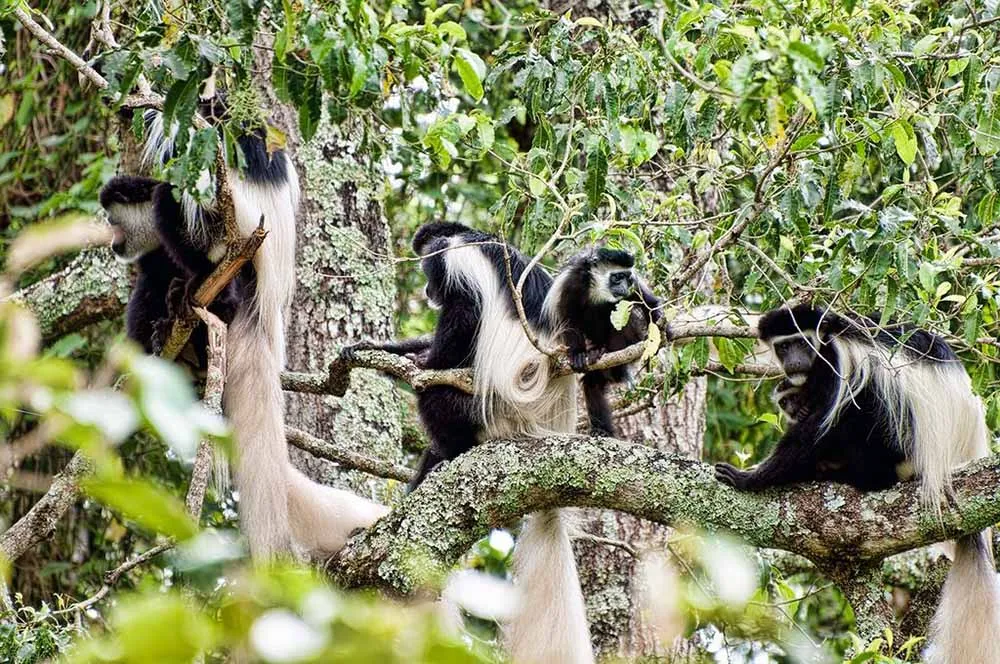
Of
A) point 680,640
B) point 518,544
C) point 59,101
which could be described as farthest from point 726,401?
point 59,101

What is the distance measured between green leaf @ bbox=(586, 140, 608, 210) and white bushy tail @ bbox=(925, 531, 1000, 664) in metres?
1.40

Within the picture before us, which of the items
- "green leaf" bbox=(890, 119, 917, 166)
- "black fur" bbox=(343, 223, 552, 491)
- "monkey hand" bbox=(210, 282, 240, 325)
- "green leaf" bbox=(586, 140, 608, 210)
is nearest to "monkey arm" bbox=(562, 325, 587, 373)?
"black fur" bbox=(343, 223, 552, 491)

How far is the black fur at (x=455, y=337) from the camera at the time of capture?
12.0ft

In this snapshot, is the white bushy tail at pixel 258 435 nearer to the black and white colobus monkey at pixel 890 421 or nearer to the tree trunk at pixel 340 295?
the tree trunk at pixel 340 295

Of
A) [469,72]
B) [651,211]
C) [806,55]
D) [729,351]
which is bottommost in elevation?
[729,351]

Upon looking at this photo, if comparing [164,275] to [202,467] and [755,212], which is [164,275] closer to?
[202,467]

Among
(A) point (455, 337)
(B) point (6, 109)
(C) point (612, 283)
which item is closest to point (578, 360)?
(C) point (612, 283)

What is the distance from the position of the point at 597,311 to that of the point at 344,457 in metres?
0.98

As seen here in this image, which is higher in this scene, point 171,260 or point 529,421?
point 171,260

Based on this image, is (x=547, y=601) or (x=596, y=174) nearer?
(x=596, y=174)

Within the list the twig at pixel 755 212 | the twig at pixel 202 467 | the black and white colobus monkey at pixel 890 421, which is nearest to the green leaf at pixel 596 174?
the twig at pixel 755 212

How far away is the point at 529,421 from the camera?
3686 mm

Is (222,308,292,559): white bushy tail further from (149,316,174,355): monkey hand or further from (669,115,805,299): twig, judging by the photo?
(669,115,805,299): twig

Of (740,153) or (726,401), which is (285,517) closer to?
(740,153)
